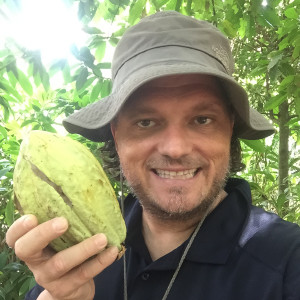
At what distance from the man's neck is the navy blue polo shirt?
0.05 m

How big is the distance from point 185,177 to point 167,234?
28cm

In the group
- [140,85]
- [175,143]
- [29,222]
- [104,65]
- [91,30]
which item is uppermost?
[91,30]

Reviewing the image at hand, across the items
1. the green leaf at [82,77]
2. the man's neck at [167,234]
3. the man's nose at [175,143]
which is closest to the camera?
the man's nose at [175,143]

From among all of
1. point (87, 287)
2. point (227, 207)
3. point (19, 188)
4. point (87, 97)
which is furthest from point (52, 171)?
point (87, 97)

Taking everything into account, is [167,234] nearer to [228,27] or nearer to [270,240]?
[270,240]

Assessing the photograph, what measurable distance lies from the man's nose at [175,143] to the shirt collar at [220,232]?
27 cm

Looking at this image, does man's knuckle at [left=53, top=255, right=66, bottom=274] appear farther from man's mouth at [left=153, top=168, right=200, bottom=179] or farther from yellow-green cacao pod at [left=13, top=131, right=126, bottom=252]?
man's mouth at [left=153, top=168, right=200, bottom=179]

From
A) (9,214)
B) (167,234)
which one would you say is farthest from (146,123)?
(9,214)

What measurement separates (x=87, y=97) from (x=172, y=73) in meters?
1.28

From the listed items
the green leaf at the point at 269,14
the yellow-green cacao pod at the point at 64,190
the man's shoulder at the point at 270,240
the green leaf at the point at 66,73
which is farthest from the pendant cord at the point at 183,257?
the green leaf at the point at 269,14

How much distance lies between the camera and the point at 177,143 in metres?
1.21

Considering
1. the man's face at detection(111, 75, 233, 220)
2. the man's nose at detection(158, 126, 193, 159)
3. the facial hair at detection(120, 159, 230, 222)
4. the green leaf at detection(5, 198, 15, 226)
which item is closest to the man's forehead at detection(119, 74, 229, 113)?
the man's face at detection(111, 75, 233, 220)

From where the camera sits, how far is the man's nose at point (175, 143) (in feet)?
3.97

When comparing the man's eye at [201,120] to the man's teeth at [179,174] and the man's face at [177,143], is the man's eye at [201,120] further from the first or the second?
the man's teeth at [179,174]
